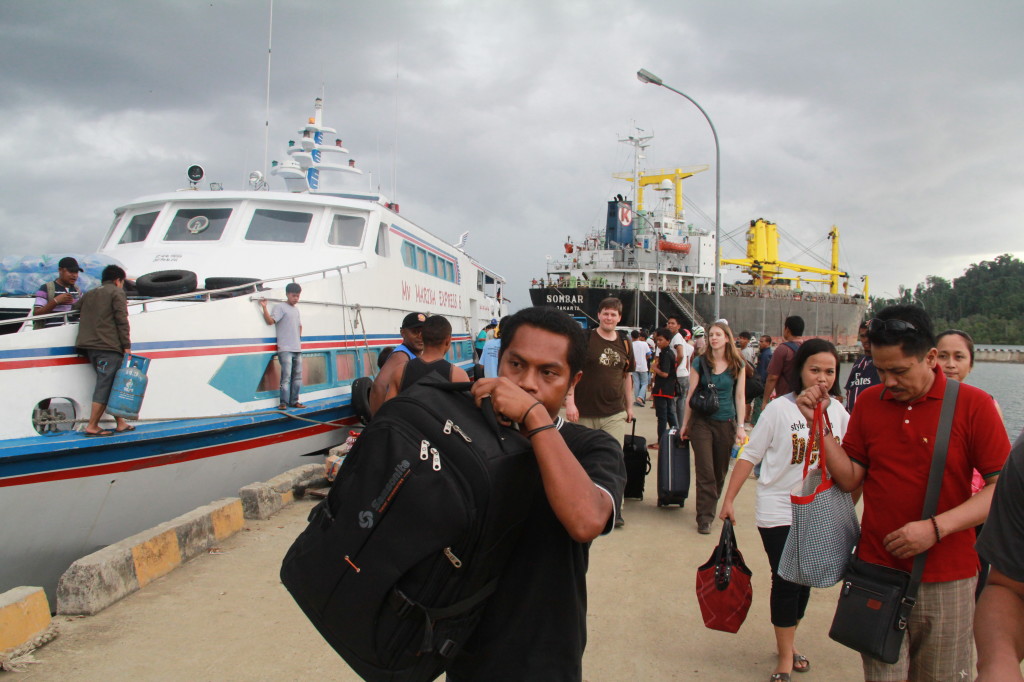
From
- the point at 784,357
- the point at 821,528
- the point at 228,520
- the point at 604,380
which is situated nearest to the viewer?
the point at 821,528

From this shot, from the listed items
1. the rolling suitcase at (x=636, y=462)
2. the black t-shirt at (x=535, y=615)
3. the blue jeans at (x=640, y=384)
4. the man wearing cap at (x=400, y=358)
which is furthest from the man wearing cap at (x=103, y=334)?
the blue jeans at (x=640, y=384)

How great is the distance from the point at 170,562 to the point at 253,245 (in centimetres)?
546

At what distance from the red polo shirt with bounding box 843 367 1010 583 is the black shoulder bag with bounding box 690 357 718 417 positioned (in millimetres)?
3370

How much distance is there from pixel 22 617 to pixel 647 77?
1379 centimetres

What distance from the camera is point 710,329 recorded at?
651 centimetres

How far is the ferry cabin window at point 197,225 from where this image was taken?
31.1ft

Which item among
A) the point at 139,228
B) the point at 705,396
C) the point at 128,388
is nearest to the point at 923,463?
the point at 705,396

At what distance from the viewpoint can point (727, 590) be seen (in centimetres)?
336

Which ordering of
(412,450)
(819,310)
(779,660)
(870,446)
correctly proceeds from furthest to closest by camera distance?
(819,310) < (779,660) < (870,446) < (412,450)

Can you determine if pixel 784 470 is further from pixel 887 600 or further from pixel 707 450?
pixel 707 450

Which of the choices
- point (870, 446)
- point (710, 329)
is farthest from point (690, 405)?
point (870, 446)

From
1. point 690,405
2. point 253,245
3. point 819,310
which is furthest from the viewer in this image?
point 819,310

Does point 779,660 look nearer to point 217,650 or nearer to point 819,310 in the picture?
point 217,650

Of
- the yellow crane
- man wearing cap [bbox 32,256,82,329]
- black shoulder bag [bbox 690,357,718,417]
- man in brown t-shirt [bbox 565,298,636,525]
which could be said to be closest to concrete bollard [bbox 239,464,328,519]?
man wearing cap [bbox 32,256,82,329]
